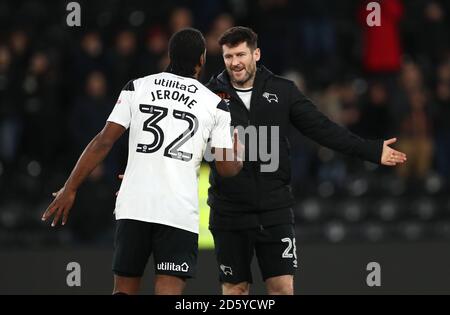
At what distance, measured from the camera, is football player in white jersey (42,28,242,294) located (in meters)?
7.01

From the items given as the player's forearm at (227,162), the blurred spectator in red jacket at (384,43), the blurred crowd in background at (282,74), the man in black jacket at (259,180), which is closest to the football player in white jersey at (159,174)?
the player's forearm at (227,162)

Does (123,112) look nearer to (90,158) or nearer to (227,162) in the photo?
(90,158)

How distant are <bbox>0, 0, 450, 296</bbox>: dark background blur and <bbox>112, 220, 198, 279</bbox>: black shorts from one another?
5132mm

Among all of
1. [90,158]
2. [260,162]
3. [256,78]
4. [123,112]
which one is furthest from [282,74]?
[90,158]

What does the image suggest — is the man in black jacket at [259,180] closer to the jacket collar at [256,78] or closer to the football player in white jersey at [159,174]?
the jacket collar at [256,78]

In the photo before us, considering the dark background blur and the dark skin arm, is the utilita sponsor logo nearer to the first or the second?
the dark skin arm

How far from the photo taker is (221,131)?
23.6 feet

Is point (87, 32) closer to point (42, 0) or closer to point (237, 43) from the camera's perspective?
point (42, 0)

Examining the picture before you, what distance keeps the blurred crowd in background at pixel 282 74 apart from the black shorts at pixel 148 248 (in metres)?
5.69

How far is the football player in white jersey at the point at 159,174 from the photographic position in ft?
23.0

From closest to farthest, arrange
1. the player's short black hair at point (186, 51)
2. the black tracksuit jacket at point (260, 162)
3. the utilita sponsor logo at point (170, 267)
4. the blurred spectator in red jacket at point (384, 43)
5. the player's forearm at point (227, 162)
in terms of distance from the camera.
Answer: the utilita sponsor logo at point (170, 267), the player's short black hair at point (186, 51), the player's forearm at point (227, 162), the black tracksuit jacket at point (260, 162), the blurred spectator in red jacket at point (384, 43)

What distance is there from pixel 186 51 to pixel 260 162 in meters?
1.43

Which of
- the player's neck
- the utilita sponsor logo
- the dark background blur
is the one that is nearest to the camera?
the utilita sponsor logo

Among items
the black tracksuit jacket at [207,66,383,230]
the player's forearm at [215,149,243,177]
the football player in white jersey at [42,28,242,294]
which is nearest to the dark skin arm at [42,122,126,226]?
the football player in white jersey at [42,28,242,294]
